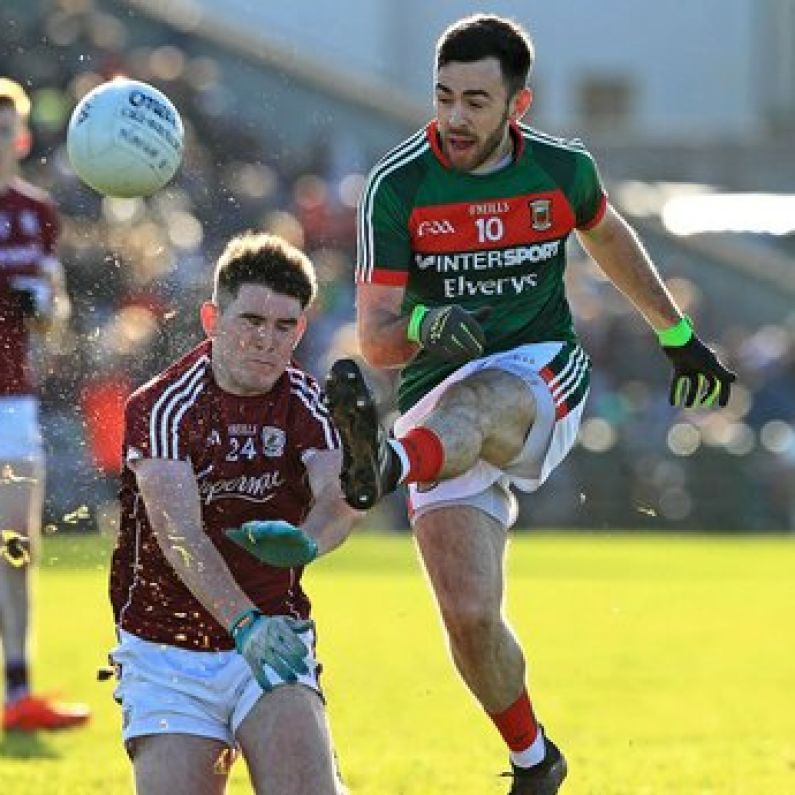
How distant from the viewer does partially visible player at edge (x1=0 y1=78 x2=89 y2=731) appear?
10.2 metres

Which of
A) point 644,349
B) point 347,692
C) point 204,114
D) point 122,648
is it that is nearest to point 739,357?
point 644,349

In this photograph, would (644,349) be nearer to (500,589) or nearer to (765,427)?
(765,427)

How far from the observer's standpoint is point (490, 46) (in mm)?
7602

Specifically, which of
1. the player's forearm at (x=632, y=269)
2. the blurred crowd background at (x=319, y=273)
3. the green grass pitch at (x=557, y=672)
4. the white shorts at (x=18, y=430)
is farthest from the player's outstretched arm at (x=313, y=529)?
the blurred crowd background at (x=319, y=273)

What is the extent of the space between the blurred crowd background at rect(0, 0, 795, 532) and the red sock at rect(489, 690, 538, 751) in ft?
17.2

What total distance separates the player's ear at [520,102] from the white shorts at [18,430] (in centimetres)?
325

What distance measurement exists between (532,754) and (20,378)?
3.29 metres

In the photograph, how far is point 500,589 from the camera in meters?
7.77

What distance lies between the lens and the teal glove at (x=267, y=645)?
20.5ft

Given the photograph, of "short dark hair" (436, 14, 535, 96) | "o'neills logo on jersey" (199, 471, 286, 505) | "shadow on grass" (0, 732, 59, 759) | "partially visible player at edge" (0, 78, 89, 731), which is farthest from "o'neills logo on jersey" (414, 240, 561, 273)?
"partially visible player at edge" (0, 78, 89, 731)

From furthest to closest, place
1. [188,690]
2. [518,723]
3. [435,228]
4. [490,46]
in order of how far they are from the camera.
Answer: [518,723], [435,228], [490,46], [188,690]

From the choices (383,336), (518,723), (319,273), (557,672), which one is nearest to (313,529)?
(383,336)

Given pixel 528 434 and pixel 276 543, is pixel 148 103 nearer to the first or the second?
pixel 528 434

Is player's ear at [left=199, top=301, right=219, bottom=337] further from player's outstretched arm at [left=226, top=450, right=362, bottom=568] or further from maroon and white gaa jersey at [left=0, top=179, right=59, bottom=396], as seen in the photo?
maroon and white gaa jersey at [left=0, top=179, right=59, bottom=396]
